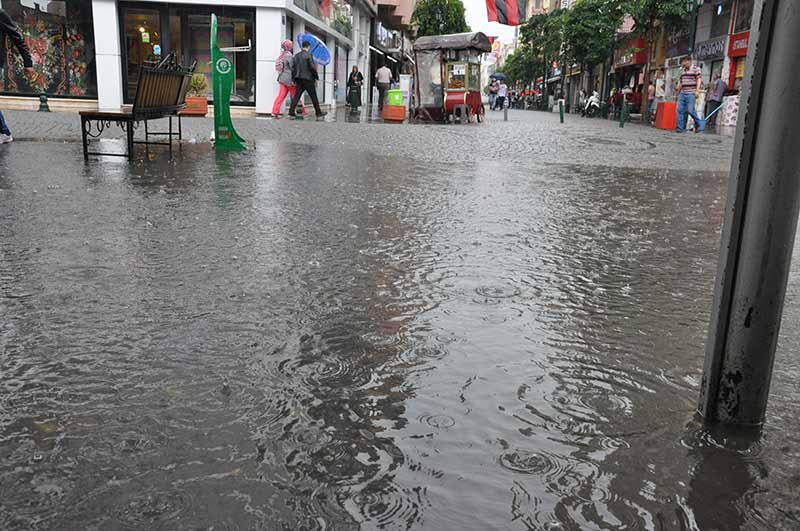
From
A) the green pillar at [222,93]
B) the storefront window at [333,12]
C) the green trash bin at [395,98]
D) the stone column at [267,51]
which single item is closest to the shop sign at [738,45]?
the green trash bin at [395,98]

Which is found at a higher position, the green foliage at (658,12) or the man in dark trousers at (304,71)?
the green foliage at (658,12)

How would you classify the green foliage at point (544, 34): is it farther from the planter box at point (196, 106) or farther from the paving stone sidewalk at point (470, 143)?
the paving stone sidewalk at point (470, 143)

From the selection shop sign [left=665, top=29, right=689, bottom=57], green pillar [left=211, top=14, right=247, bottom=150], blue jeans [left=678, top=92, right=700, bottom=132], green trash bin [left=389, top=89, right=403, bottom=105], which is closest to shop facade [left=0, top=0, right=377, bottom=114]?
green trash bin [left=389, top=89, right=403, bottom=105]

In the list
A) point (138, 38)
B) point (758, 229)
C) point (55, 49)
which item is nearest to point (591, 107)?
point (138, 38)

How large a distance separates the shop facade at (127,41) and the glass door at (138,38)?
29mm

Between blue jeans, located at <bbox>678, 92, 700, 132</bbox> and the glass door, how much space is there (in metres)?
15.0

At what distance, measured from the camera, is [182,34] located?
23.6m

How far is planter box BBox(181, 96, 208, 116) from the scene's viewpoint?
71.6ft

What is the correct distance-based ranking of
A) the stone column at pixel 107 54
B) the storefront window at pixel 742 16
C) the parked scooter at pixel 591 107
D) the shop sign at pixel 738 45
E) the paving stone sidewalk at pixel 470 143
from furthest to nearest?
the parked scooter at pixel 591 107 < the storefront window at pixel 742 16 < the shop sign at pixel 738 45 < the stone column at pixel 107 54 < the paving stone sidewalk at pixel 470 143

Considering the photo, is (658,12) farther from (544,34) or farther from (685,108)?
(544,34)

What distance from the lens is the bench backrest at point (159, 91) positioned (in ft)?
28.2

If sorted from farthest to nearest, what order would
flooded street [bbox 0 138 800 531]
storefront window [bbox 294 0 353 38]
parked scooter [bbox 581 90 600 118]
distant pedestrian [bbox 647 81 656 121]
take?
parked scooter [bbox 581 90 600 118], distant pedestrian [bbox 647 81 656 121], storefront window [bbox 294 0 353 38], flooded street [bbox 0 138 800 531]

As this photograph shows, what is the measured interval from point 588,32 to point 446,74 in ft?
82.5

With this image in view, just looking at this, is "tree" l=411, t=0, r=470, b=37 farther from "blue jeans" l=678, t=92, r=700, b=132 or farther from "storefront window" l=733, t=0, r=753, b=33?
"blue jeans" l=678, t=92, r=700, b=132
